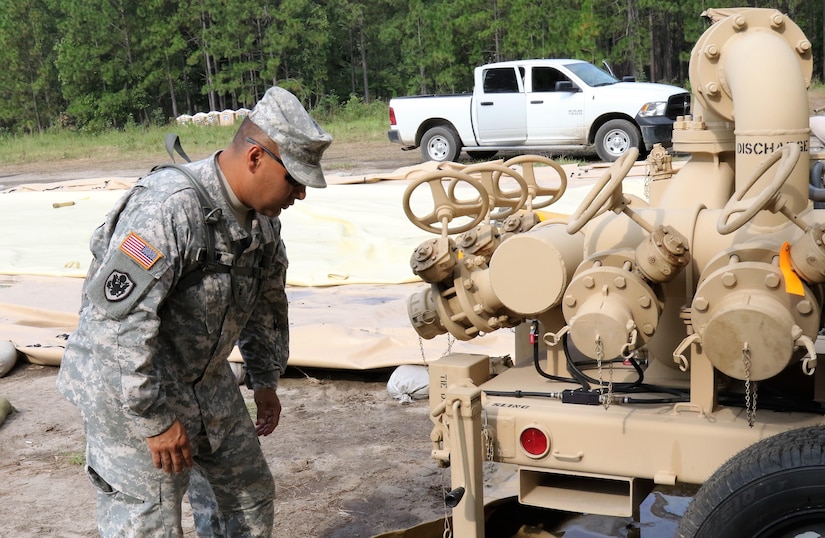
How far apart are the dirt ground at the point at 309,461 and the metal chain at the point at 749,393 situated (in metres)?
1.74

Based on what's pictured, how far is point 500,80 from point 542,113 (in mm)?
939

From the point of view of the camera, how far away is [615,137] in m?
16.9

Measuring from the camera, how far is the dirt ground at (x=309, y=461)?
15.3 ft

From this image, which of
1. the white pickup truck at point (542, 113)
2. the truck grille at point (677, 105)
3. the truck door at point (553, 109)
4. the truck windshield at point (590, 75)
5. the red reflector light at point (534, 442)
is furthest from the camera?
the truck windshield at point (590, 75)

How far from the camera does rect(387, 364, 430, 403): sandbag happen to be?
20.5 feet

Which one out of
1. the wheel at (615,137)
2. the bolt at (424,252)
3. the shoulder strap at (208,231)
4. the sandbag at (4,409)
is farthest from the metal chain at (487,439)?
the wheel at (615,137)

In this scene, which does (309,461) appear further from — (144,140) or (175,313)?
(144,140)

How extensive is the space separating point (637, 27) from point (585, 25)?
2.15 m

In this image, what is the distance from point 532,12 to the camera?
106ft

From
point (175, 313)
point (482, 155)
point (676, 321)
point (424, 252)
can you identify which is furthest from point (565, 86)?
point (175, 313)

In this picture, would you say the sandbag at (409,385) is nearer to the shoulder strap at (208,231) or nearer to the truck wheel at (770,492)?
the shoulder strap at (208,231)

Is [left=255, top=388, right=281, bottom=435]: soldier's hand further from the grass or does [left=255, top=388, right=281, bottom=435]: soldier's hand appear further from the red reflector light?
the grass

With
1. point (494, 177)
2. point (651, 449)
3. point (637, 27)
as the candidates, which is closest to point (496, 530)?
point (651, 449)

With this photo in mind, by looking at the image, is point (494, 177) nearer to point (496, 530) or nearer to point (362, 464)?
point (496, 530)
